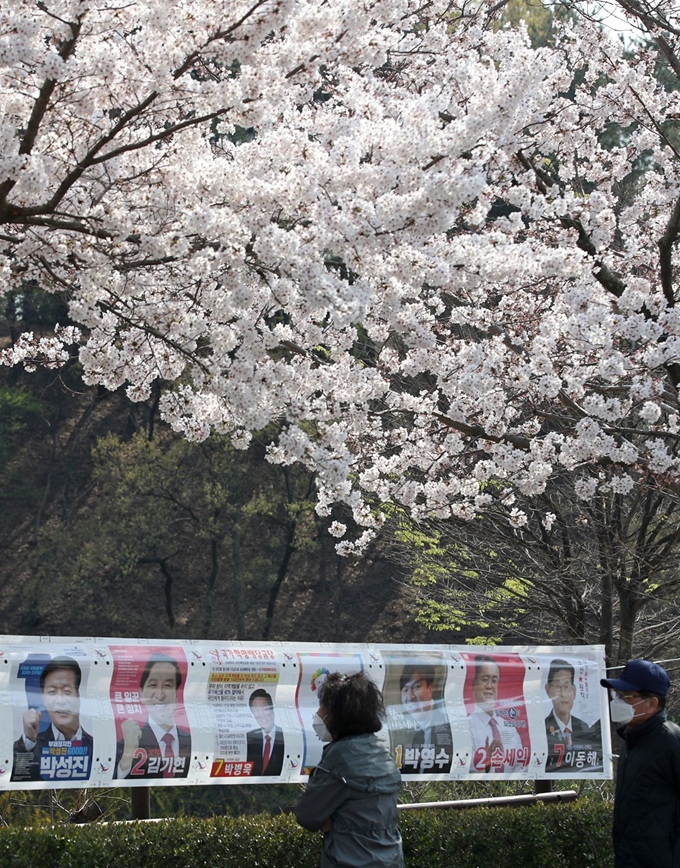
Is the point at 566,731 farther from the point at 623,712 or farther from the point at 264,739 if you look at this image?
the point at 623,712

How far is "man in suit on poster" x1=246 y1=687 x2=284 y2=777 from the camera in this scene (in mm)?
5262

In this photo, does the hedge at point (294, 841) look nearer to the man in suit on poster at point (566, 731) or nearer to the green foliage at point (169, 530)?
the man in suit on poster at point (566, 731)

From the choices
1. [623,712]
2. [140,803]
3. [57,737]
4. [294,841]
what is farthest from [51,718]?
[623,712]

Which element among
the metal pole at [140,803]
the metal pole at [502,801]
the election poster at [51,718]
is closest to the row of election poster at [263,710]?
the election poster at [51,718]

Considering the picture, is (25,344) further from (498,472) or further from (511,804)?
(511,804)

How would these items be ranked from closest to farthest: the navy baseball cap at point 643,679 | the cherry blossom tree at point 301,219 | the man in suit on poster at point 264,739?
the navy baseball cap at point 643,679
the cherry blossom tree at point 301,219
the man in suit on poster at point 264,739

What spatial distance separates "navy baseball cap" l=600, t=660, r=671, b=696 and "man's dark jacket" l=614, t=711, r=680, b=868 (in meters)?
0.12

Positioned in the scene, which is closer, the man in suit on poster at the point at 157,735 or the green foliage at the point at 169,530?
the man in suit on poster at the point at 157,735

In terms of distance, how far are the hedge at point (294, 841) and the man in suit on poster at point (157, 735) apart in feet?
0.86

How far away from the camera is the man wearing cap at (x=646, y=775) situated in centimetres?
388

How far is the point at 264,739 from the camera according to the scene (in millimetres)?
5289

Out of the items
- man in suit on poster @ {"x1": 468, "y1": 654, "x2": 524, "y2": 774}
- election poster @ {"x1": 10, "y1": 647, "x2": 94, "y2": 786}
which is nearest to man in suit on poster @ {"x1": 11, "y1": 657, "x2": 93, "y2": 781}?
election poster @ {"x1": 10, "y1": 647, "x2": 94, "y2": 786}

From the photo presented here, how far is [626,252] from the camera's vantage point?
27.2ft

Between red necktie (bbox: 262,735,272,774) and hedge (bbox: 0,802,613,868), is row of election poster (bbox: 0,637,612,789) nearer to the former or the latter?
red necktie (bbox: 262,735,272,774)
